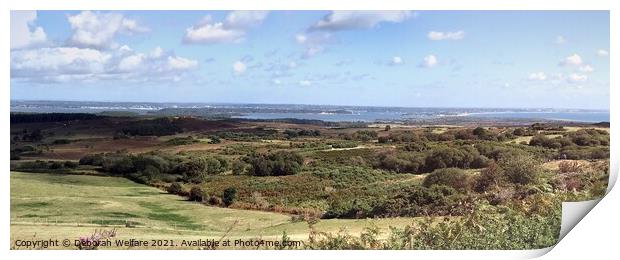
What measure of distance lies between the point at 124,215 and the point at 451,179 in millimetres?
3763

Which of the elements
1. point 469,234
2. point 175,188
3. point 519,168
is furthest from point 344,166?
point 519,168

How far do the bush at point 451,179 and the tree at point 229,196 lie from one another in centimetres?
219

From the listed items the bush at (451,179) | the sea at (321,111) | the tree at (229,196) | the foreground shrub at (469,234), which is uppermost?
the sea at (321,111)

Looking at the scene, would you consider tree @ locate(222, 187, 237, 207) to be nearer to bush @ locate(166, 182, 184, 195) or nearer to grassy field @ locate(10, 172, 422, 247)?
grassy field @ locate(10, 172, 422, 247)

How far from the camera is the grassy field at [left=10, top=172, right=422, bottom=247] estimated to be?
899 centimetres

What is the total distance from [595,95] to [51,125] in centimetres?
631

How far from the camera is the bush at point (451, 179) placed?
9.33 metres

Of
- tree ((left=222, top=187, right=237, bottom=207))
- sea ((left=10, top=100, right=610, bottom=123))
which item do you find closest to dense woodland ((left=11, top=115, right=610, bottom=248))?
tree ((left=222, top=187, right=237, bottom=207))

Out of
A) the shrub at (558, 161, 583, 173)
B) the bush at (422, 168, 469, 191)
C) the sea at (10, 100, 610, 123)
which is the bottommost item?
the bush at (422, 168, 469, 191)

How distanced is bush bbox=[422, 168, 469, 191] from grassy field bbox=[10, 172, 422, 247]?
21.3 inches

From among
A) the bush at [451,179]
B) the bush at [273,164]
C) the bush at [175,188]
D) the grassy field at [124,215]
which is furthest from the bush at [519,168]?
the bush at [175,188]

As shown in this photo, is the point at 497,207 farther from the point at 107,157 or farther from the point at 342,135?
the point at 107,157

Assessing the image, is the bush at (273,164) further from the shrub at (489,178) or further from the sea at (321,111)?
the shrub at (489,178)
